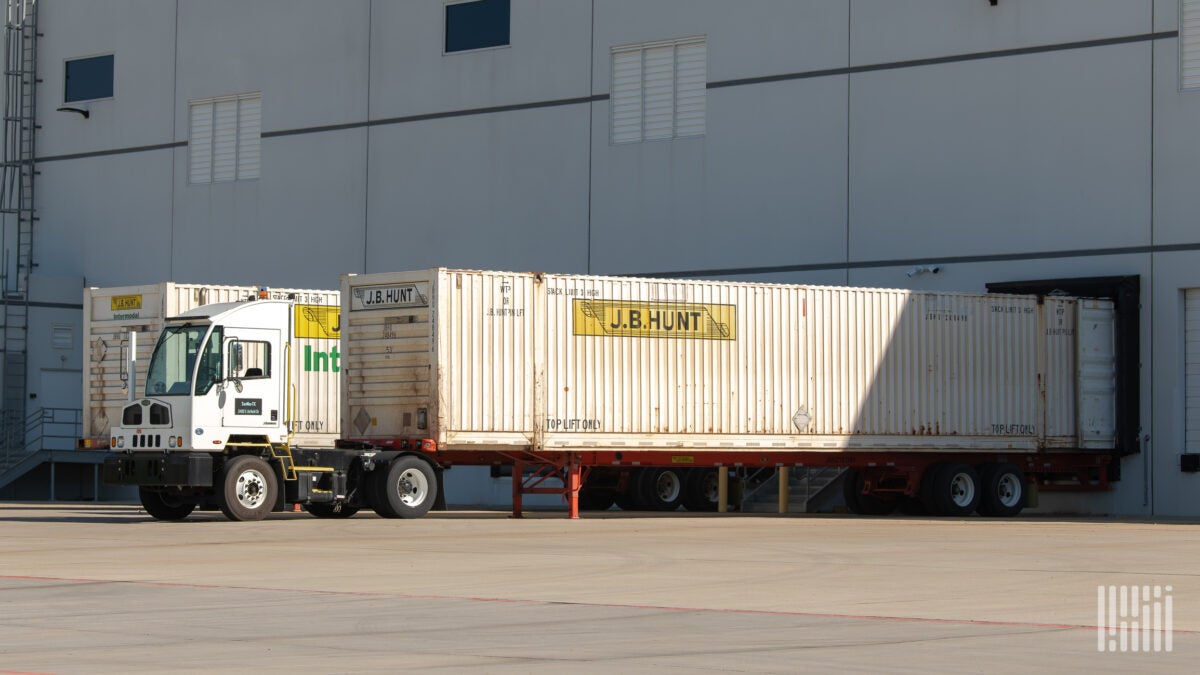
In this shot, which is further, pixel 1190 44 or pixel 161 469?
pixel 1190 44

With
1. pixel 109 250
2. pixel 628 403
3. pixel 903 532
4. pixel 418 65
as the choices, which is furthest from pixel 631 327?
pixel 109 250

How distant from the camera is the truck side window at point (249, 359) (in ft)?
83.0

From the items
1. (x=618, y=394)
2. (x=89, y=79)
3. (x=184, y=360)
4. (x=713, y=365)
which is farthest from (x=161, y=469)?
(x=89, y=79)

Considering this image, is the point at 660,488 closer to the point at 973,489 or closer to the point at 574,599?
the point at 973,489

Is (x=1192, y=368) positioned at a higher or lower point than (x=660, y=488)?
higher

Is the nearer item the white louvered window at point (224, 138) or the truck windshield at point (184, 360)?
the truck windshield at point (184, 360)

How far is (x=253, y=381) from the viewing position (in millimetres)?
25547

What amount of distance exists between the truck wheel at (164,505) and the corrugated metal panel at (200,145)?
1892 cm

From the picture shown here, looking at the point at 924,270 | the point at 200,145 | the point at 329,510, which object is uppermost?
the point at 200,145

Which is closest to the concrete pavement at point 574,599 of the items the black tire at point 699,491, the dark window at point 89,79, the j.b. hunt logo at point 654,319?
the j.b. hunt logo at point 654,319

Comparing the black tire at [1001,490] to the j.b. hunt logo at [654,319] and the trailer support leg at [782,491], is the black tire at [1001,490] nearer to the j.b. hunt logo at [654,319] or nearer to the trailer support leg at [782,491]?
the trailer support leg at [782,491]

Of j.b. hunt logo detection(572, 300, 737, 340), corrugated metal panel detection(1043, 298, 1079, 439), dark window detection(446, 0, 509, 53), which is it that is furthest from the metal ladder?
corrugated metal panel detection(1043, 298, 1079, 439)

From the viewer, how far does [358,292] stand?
26.8 m

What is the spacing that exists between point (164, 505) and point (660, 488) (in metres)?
9.83
